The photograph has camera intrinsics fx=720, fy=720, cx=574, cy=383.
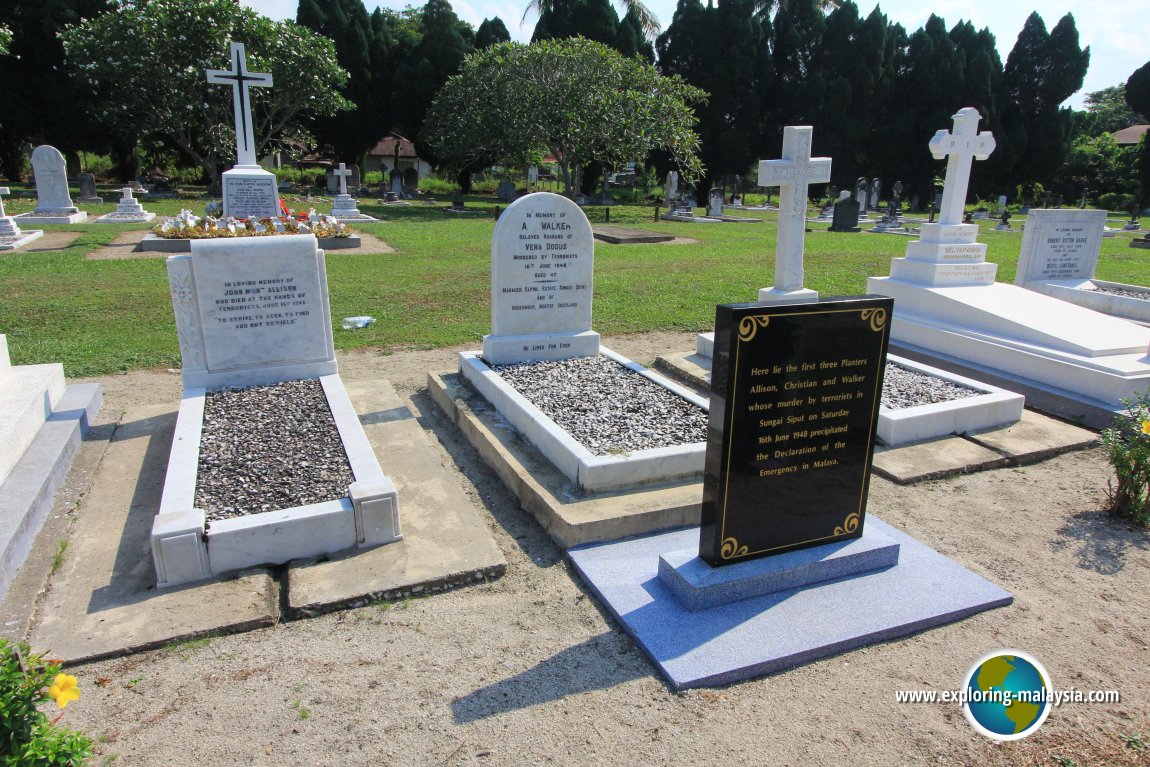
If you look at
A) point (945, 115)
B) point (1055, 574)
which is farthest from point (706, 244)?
point (945, 115)

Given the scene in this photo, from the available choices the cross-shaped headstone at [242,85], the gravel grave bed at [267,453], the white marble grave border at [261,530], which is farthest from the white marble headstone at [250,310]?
the cross-shaped headstone at [242,85]

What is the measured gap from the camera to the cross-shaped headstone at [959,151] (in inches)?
333

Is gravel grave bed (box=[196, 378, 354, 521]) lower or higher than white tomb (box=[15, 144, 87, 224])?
lower

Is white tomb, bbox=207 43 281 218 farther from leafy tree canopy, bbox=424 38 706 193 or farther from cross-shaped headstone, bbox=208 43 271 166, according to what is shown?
leafy tree canopy, bbox=424 38 706 193

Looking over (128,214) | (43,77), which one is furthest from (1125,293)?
(43,77)

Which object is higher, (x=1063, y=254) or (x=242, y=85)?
(x=242, y=85)

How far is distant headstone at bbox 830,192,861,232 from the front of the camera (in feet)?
77.3

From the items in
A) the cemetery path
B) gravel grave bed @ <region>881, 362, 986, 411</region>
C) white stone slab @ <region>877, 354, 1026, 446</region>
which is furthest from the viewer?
gravel grave bed @ <region>881, 362, 986, 411</region>

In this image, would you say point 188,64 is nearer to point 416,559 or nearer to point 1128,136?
point 416,559

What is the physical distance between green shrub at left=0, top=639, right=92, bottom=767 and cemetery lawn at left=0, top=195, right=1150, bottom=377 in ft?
19.2

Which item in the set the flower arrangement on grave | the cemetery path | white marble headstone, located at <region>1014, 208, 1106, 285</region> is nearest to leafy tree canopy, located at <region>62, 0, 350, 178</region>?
the flower arrangement on grave

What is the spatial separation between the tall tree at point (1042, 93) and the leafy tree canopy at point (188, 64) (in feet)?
109

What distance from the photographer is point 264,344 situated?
599 centimetres

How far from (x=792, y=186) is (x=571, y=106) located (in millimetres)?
18476
